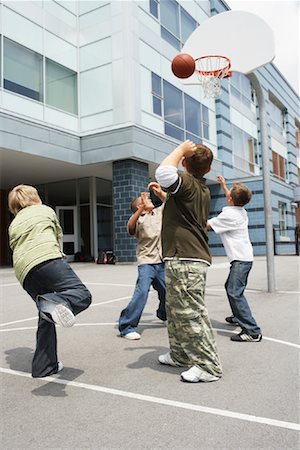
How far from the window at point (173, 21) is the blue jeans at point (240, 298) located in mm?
16205

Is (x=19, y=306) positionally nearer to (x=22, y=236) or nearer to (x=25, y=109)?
(x=22, y=236)

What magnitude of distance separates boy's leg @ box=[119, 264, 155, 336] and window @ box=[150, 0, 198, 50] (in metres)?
16.1

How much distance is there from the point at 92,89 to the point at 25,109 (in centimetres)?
326

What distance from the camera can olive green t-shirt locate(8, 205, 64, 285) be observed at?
3342 millimetres

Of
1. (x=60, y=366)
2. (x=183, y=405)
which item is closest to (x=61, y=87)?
(x=60, y=366)

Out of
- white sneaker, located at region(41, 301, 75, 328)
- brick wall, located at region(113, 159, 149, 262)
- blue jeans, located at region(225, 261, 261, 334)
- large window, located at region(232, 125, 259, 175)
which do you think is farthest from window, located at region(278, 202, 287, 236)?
white sneaker, located at region(41, 301, 75, 328)

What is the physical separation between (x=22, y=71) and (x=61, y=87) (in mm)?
1965

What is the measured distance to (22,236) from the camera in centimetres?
340

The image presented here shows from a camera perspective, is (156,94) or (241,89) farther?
(241,89)

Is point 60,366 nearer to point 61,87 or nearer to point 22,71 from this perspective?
point 22,71

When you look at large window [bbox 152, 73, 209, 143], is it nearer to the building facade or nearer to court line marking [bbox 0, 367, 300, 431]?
the building facade

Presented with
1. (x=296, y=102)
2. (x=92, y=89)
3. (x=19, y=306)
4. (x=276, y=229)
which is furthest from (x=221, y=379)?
(x=296, y=102)

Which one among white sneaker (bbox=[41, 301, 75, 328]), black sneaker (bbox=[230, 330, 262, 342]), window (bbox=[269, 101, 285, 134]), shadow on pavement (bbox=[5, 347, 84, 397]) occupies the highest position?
window (bbox=[269, 101, 285, 134])

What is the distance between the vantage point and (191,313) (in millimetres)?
3283
